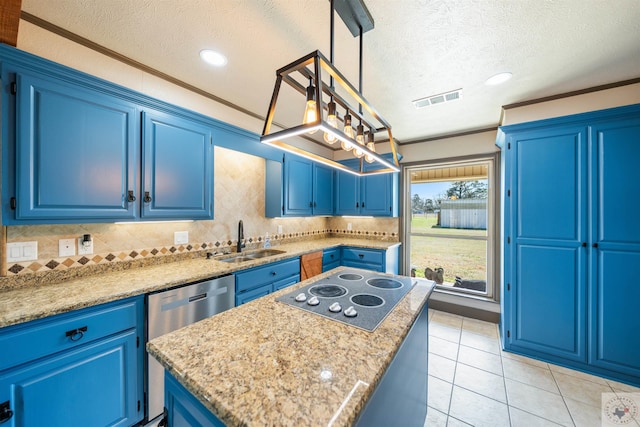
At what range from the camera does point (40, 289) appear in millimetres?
1431

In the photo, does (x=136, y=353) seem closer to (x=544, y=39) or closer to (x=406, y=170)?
(x=544, y=39)

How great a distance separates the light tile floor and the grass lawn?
1.06 m

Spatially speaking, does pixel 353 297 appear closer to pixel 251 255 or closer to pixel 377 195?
pixel 251 255

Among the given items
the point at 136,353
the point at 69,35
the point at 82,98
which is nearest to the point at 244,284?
the point at 136,353

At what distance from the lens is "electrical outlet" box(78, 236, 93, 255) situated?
1680mm

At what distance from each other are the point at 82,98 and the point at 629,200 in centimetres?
417

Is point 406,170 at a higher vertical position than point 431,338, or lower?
higher

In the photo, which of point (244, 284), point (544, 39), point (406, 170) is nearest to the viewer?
point (544, 39)

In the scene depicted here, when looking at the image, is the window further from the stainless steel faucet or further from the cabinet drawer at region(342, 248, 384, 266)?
the stainless steel faucet

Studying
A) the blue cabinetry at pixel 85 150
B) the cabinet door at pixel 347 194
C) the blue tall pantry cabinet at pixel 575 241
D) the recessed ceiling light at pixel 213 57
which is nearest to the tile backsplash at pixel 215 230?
the blue cabinetry at pixel 85 150

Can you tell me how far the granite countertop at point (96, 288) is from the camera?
1155 millimetres

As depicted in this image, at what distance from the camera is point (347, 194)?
3.94 m

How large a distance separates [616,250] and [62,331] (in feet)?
13.0

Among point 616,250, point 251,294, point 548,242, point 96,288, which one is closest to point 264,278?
point 251,294
